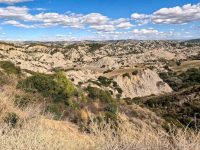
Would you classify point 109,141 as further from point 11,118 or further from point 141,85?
point 141,85

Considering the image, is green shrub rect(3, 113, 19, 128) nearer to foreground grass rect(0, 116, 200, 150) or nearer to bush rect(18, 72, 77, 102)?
foreground grass rect(0, 116, 200, 150)

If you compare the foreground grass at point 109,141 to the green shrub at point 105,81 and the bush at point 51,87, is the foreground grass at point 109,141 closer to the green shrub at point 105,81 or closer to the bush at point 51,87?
the bush at point 51,87

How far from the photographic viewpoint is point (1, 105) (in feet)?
31.4

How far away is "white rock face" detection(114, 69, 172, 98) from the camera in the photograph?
6334 cm

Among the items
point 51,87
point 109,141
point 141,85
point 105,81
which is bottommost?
point 141,85

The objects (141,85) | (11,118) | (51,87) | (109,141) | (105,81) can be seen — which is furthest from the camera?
(141,85)

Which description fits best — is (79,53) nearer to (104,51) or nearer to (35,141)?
(104,51)

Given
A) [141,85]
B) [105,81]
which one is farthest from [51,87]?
[141,85]

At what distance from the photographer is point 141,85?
220ft

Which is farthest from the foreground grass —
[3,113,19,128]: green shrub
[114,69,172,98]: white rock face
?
[114,69,172,98]: white rock face

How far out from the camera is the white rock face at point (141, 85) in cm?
6334

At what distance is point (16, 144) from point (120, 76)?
59889 millimetres

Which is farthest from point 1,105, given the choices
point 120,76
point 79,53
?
point 79,53

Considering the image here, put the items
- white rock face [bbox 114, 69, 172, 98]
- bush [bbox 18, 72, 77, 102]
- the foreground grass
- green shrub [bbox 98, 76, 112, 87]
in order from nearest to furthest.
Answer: the foreground grass < bush [bbox 18, 72, 77, 102] < green shrub [bbox 98, 76, 112, 87] < white rock face [bbox 114, 69, 172, 98]
